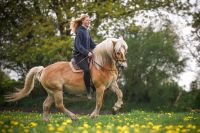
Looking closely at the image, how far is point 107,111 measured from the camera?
24.0 m

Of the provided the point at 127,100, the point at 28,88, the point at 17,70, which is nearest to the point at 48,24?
the point at 17,70

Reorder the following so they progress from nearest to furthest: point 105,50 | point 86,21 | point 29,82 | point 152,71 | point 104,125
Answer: point 104,125, point 105,50, point 86,21, point 29,82, point 152,71

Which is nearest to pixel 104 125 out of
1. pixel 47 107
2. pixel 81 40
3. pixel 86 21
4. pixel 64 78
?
pixel 64 78

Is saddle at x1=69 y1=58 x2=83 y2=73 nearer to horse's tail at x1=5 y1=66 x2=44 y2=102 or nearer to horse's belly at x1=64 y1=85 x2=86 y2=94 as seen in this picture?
horse's belly at x1=64 y1=85 x2=86 y2=94

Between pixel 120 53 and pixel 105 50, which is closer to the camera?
pixel 120 53

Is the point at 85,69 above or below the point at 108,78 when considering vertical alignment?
above

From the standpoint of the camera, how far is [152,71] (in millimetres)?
26203

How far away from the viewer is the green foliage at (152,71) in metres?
25.9

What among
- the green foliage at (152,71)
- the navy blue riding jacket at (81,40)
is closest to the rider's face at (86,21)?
the navy blue riding jacket at (81,40)

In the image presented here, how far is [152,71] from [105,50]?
14558 mm

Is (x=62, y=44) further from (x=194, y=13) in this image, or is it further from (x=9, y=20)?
(x=194, y=13)

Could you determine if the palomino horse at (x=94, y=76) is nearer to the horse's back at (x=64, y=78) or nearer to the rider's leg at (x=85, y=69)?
the horse's back at (x=64, y=78)

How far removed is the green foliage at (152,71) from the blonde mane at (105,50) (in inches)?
550

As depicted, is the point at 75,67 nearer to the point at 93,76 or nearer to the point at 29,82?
the point at 93,76
